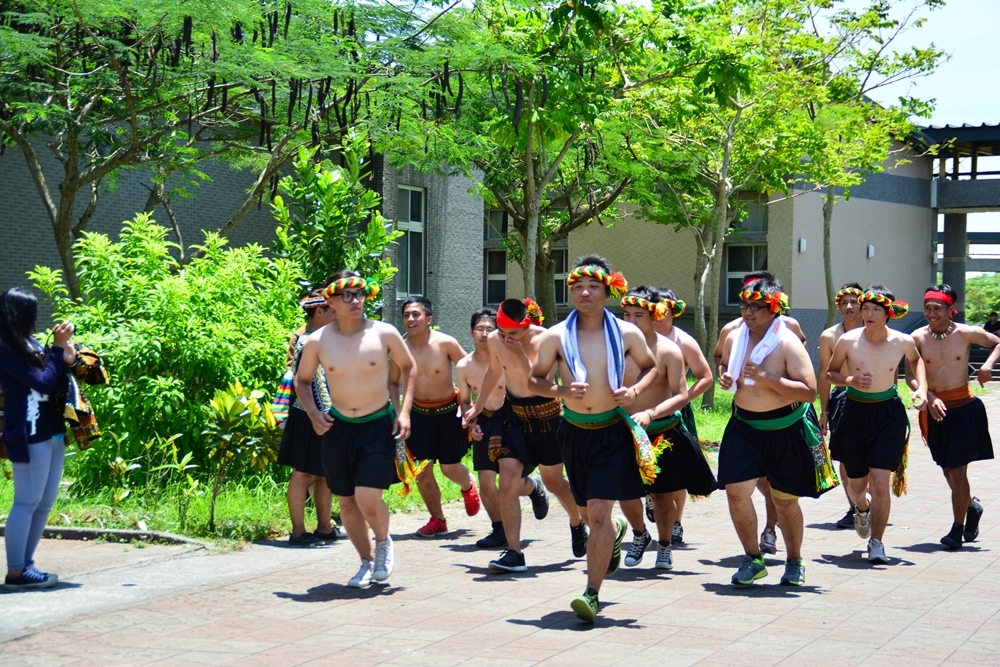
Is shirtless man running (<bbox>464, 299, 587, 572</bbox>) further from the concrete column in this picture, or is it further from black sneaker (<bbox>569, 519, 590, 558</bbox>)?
the concrete column

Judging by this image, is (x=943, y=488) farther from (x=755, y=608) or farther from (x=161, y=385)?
(x=161, y=385)

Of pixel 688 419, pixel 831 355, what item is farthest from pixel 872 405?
pixel 688 419

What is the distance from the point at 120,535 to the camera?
352 inches

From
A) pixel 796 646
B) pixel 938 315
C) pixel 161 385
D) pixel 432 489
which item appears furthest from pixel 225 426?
pixel 938 315

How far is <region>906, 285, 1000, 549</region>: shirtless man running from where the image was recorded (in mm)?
9492

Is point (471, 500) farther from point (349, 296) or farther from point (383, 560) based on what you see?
point (349, 296)

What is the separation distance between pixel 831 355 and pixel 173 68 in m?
8.56

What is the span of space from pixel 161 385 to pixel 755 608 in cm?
545

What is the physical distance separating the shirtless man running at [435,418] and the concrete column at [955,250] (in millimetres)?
37369

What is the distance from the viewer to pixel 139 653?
595cm

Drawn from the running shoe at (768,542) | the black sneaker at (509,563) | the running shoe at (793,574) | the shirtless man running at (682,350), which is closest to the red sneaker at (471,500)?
the shirtless man running at (682,350)

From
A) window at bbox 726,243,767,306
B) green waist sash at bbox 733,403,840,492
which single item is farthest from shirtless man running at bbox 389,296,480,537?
window at bbox 726,243,767,306

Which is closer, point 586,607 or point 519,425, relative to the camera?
point 586,607

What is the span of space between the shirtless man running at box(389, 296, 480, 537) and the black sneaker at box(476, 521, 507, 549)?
0.55 metres
